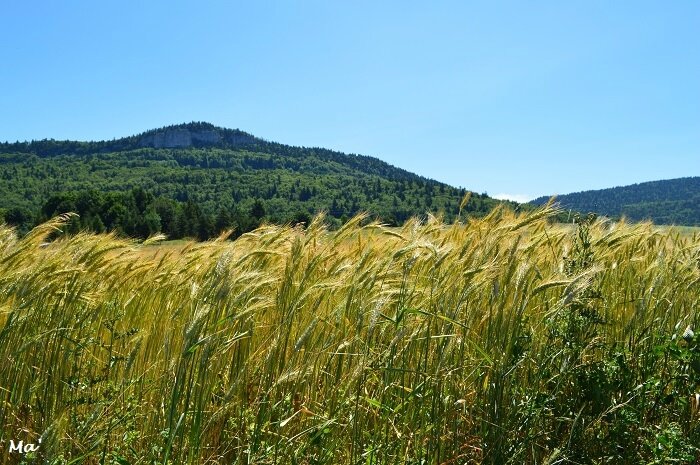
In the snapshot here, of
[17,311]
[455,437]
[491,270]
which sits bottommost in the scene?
[455,437]

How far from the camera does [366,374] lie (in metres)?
2.08

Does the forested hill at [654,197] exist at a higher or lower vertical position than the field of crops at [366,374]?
higher

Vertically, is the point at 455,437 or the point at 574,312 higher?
the point at 574,312

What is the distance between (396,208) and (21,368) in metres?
116

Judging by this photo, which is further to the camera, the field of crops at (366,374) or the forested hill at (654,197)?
the forested hill at (654,197)

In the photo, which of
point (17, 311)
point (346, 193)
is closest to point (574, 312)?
point (17, 311)

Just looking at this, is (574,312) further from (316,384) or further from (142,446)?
(142,446)

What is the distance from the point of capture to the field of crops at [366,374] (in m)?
1.94

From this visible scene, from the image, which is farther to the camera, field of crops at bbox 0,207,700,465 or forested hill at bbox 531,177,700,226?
forested hill at bbox 531,177,700,226

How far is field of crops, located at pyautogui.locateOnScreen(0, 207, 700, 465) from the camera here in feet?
6.36

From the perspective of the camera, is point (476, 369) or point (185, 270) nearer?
point (476, 369)

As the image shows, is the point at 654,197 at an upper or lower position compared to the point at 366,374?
upper

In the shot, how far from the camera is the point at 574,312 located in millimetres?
2277

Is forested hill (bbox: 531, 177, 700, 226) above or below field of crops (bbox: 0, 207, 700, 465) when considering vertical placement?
above
